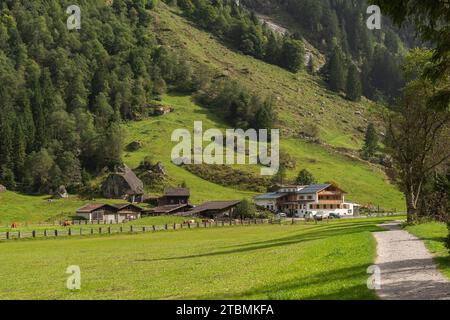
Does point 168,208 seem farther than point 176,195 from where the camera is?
No

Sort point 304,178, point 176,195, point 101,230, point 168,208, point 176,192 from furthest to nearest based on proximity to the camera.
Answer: point 304,178
point 176,192
point 176,195
point 168,208
point 101,230

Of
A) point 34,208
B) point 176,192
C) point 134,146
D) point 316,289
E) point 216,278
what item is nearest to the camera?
point 316,289

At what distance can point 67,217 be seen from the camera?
113 m

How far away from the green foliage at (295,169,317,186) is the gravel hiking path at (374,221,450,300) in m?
123

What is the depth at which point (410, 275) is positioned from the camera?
17969mm

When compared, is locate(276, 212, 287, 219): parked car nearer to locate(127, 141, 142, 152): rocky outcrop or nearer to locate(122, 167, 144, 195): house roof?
locate(122, 167, 144, 195): house roof

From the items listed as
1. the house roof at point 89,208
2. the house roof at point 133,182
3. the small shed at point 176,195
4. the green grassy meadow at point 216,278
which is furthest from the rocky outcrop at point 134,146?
the green grassy meadow at point 216,278

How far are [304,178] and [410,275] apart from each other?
133 meters

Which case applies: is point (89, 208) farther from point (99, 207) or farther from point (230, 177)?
point (230, 177)

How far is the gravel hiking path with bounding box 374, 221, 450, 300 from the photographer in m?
14.6

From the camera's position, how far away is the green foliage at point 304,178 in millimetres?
149750

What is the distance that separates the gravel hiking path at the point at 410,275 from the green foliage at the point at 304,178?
12252cm

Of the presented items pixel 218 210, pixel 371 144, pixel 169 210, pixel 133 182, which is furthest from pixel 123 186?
pixel 371 144

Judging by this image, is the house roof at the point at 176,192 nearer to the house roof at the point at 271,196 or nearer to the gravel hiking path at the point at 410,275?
the house roof at the point at 271,196
